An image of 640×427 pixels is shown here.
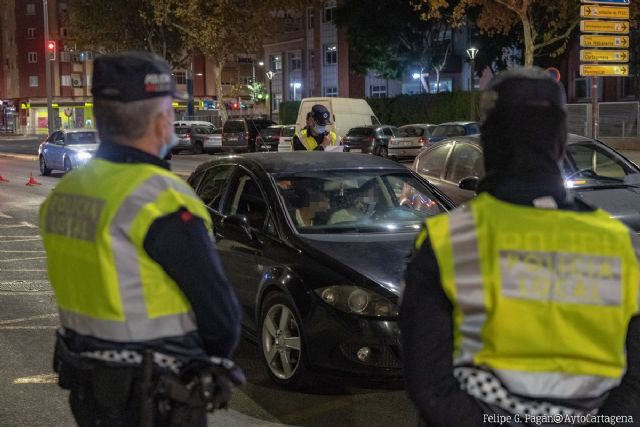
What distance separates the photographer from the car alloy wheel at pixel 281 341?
18.0 feet

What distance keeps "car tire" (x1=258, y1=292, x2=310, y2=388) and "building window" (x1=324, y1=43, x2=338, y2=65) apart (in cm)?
5579

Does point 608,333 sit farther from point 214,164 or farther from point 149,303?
point 214,164

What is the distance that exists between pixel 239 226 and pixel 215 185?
3.47ft

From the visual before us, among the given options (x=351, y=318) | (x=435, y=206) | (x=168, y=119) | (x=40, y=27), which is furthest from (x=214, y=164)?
(x=40, y=27)

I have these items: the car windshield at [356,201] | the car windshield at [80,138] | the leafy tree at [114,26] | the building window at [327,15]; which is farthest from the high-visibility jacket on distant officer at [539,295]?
the building window at [327,15]

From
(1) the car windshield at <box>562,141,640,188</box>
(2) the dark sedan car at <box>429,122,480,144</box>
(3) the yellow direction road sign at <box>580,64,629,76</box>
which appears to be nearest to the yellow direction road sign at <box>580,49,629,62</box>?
(3) the yellow direction road sign at <box>580,64,629,76</box>

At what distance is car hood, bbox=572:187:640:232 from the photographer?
27.8 ft

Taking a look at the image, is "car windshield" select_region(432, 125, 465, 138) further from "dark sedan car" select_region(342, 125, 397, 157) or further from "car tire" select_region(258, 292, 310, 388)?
"car tire" select_region(258, 292, 310, 388)

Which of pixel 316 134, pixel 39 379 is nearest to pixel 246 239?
pixel 39 379

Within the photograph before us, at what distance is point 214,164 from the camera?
291 inches

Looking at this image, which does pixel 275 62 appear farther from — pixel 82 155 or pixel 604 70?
pixel 604 70

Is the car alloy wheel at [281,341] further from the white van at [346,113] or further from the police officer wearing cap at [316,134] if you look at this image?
the white van at [346,113]

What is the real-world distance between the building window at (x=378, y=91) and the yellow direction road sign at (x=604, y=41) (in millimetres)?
43864

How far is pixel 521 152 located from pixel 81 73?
9911 centimetres
